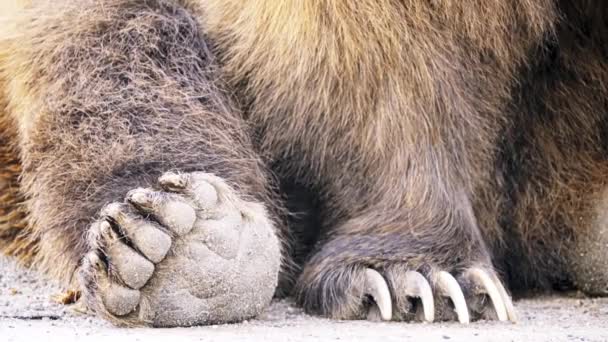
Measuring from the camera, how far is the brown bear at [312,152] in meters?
2.13

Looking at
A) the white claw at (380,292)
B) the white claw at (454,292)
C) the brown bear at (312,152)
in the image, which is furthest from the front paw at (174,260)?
the white claw at (454,292)

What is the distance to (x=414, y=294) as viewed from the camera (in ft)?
7.41

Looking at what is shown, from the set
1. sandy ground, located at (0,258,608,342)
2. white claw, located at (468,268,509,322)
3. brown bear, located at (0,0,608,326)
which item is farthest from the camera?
white claw, located at (468,268,509,322)

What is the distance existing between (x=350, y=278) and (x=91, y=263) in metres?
0.52

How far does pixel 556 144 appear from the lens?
9.16 ft

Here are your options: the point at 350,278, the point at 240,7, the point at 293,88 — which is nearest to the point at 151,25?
the point at 240,7

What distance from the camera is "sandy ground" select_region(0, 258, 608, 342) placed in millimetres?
2002

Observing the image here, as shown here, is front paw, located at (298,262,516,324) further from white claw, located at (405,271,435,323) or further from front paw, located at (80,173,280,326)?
front paw, located at (80,173,280,326)

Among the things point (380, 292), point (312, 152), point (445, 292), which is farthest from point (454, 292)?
point (312, 152)

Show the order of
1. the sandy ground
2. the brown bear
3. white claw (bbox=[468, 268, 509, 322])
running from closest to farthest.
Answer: the sandy ground < the brown bear < white claw (bbox=[468, 268, 509, 322])

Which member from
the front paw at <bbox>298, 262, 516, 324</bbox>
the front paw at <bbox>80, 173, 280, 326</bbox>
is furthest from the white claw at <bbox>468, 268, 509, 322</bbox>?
the front paw at <bbox>80, 173, 280, 326</bbox>

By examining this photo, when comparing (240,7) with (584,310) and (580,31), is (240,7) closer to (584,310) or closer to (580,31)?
(580,31)

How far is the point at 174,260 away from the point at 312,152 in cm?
60

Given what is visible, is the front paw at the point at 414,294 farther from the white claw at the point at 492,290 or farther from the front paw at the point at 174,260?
the front paw at the point at 174,260
